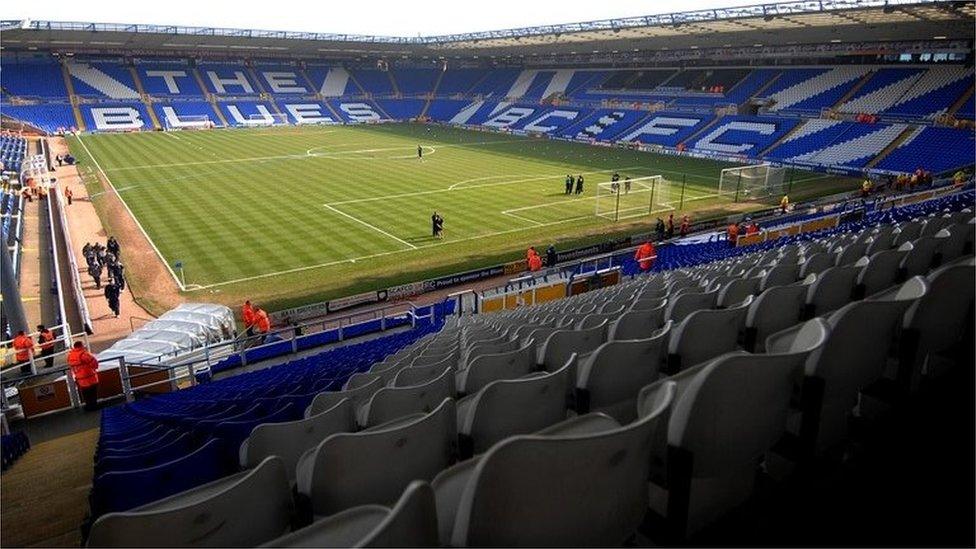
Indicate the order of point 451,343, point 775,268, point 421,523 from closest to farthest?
point 421,523, point 775,268, point 451,343

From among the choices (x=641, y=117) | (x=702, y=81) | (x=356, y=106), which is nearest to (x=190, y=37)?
(x=356, y=106)

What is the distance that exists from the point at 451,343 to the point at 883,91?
52865mm

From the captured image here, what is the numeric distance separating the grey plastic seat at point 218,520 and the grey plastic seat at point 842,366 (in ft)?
8.30

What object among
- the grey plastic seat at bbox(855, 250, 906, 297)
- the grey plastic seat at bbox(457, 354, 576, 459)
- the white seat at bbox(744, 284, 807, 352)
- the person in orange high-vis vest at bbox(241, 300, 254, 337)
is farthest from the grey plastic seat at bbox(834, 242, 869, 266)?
the person in orange high-vis vest at bbox(241, 300, 254, 337)

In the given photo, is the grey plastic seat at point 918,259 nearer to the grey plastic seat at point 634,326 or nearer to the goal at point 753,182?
the grey plastic seat at point 634,326

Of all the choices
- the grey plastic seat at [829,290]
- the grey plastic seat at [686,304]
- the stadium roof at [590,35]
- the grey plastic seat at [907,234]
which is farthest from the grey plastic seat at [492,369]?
the stadium roof at [590,35]

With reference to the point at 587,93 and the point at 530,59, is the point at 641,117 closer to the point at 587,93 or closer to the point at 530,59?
the point at 587,93

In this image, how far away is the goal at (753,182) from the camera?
3588cm

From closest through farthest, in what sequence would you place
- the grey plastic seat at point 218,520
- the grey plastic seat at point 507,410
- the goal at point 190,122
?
1. the grey plastic seat at point 218,520
2. the grey plastic seat at point 507,410
3. the goal at point 190,122

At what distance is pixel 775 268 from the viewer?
768 cm

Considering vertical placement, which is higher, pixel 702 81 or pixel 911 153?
pixel 702 81

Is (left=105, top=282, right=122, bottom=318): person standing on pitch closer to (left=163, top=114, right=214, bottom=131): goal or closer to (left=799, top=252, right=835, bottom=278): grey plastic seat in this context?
(left=799, top=252, right=835, bottom=278): grey plastic seat

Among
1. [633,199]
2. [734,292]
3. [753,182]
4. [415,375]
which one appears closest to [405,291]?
[734,292]

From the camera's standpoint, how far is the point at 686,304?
630 centimetres
